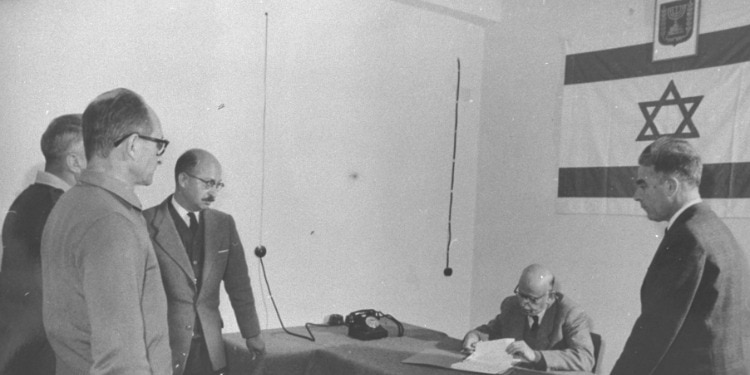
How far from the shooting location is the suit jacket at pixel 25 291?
200cm

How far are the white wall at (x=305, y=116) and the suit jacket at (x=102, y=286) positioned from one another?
168 cm

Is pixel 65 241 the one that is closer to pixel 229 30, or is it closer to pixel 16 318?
pixel 16 318

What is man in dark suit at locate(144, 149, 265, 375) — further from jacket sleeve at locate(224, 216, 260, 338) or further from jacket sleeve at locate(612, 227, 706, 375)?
jacket sleeve at locate(612, 227, 706, 375)

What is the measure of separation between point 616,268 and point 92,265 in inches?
132

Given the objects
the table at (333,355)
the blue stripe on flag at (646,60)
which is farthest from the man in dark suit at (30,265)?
the blue stripe on flag at (646,60)

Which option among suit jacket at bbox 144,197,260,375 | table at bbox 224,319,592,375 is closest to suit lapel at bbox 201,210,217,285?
suit jacket at bbox 144,197,260,375

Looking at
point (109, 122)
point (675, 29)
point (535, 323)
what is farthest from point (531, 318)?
point (109, 122)

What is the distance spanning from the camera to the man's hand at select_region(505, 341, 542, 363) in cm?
261

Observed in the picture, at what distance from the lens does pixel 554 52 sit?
4.35m

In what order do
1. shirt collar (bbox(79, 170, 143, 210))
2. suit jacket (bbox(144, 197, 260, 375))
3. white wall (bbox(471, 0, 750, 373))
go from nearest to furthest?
shirt collar (bbox(79, 170, 143, 210))
suit jacket (bbox(144, 197, 260, 375))
white wall (bbox(471, 0, 750, 373))

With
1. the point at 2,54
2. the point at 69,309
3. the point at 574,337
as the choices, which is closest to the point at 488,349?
the point at 574,337

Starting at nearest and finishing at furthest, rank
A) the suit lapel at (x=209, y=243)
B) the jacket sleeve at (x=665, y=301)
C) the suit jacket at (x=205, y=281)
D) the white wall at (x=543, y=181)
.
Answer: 1. the jacket sleeve at (x=665, y=301)
2. the suit jacket at (x=205, y=281)
3. the suit lapel at (x=209, y=243)
4. the white wall at (x=543, y=181)

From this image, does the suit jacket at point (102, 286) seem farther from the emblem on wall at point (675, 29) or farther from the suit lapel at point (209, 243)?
the emblem on wall at point (675, 29)

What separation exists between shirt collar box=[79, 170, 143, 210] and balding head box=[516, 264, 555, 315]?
1898mm
